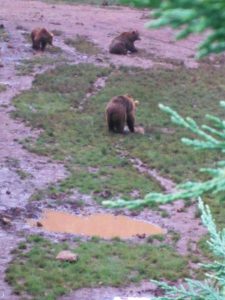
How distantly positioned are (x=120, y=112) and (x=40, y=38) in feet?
21.4

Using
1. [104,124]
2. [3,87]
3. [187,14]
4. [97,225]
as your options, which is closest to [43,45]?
[3,87]

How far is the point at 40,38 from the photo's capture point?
1898 centimetres

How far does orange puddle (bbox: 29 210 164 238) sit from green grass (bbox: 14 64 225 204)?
30.7 inches

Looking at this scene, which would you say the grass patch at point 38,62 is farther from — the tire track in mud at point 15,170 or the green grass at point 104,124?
the green grass at point 104,124

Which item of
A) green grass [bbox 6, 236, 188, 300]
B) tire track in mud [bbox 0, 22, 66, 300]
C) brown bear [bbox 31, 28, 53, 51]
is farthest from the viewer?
brown bear [bbox 31, 28, 53, 51]

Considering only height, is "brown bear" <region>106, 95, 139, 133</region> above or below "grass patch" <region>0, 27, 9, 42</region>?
above

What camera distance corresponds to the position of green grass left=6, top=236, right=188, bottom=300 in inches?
297

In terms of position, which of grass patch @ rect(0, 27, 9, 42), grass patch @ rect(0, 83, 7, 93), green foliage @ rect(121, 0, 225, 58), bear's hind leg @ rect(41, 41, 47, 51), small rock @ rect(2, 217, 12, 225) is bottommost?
grass patch @ rect(0, 27, 9, 42)

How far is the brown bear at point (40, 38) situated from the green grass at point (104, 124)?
150 centimetres

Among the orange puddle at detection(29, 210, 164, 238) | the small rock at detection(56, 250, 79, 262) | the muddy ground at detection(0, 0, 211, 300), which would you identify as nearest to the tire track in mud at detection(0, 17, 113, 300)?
the muddy ground at detection(0, 0, 211, 300)

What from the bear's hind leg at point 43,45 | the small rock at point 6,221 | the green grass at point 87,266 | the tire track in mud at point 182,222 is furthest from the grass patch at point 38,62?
the green grass at point 87,266

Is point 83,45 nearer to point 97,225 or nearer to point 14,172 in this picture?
point 14,172

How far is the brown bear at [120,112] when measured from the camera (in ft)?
42.9

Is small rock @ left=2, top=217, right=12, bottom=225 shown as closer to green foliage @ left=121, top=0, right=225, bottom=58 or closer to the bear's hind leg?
green foliage @ left=121, top=0, right=225, bottom=58
